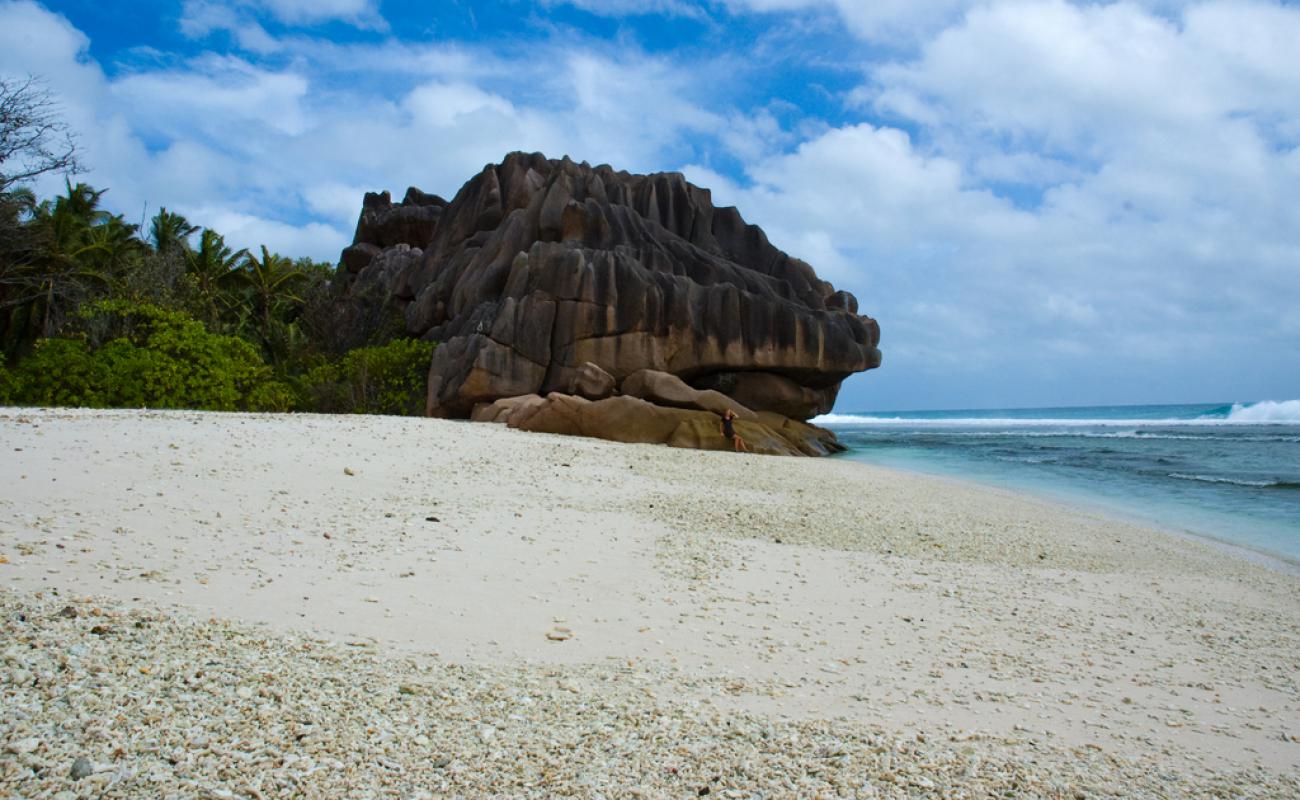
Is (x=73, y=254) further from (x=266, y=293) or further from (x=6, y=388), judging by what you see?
(x=6, y=388)

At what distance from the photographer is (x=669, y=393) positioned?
81.2 feet

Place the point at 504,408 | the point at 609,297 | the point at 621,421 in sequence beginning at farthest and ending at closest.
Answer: the point at 609,297 → the point at 504,408 → the point at 621,421

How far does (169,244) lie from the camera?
39.6 m

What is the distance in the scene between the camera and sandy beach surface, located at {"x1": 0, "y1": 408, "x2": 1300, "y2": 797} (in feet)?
10.2

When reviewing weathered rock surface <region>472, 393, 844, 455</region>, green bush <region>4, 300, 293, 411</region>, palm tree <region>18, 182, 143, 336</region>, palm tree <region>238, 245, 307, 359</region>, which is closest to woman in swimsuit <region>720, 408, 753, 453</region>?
weathered rock surface <region>472, 393, 844, 455</region>

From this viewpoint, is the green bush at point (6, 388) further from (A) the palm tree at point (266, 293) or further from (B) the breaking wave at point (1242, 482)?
(B) the breaking wave at point (1242, 482)

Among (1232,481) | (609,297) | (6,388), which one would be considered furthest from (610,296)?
(1232,481)

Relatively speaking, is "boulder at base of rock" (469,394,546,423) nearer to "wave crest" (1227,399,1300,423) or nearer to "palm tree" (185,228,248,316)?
"palm tree" (185,228,248,316)

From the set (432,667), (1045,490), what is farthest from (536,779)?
(1045,490)

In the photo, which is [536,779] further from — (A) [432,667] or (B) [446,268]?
(B) [446,268]

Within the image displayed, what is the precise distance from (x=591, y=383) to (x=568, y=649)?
68.2 feet

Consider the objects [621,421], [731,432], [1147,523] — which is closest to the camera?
→ [1147,523]

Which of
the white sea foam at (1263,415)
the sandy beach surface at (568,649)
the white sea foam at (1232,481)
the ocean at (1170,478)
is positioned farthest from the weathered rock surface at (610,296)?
the white sea foam at (1263,415)

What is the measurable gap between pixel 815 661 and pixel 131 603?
3.69 meters
